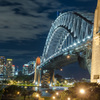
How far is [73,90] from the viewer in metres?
18.8

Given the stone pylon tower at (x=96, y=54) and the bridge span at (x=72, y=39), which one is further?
the bridge span at (x=72, y=39)

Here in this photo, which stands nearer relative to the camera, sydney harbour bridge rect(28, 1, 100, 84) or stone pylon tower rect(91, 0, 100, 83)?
stone pylon tower rect(91, 0, 100, 83)

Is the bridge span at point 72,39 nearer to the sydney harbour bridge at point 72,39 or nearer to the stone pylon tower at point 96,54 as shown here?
the sydney harbour bridge at point 72,39

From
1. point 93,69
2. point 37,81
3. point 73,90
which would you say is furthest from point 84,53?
point 37,81

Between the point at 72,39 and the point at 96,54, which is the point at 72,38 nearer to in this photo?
the point at 72,39

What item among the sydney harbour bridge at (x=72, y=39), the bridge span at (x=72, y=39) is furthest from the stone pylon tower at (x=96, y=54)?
the bridge span at (x=72, y=39)

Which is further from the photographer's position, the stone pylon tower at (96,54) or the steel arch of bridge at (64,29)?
the steel arch of bridge at (64,29)

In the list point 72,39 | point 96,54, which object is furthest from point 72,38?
point 96,54

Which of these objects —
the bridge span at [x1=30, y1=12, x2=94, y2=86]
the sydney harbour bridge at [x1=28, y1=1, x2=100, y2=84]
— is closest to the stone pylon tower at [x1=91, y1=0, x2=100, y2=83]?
the sydney harbour bridge at [x1=28, y1=1, x2=100, y2=84]

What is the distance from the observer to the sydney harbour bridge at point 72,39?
41328 millimetres

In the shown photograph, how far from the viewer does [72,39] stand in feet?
194

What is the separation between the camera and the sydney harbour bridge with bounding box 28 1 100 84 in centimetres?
4133

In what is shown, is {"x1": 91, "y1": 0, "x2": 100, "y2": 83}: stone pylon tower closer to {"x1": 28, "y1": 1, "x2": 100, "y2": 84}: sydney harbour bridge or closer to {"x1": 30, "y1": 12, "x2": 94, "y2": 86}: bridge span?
{"x1": 28, "y1": 1, "x2": 100, "y2": 84}: sydney harbour bridge

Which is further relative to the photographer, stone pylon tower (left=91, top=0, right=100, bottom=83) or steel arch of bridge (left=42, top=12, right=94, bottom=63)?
steel arch of bridge (left=42, top=12, right=94, bottom=63)
